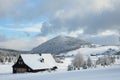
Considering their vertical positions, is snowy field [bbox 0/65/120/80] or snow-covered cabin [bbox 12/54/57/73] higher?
snow-covered cabin [bbox 12/54/57/73]

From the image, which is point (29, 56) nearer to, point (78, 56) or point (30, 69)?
point (30, 69)

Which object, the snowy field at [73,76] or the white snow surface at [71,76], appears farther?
the white snow surface at [71,76]

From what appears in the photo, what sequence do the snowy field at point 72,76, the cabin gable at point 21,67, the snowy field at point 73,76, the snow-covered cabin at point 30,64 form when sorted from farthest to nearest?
the cabin gable at point 21,67 → the snow-covered cabin at point 30,64 → the snowy field at point 72,76 → the snowy field at point 73,76

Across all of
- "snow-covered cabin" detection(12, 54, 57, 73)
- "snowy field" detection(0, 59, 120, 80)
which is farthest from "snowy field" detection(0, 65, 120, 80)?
"snow-covered cabin" detection(12, 54, 57, 73)

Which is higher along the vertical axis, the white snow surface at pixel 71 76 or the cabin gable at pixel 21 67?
the cabin gable at pixel 21 67

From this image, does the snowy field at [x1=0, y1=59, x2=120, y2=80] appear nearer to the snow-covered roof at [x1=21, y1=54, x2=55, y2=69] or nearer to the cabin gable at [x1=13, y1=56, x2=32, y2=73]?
the snow-covered roof at [x1=21, y1=54, x2=55, y2=69]

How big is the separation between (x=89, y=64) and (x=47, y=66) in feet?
123

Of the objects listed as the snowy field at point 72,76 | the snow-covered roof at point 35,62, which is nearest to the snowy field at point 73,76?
the snowy field at point 72,76

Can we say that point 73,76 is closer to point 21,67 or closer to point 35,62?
point 35,62

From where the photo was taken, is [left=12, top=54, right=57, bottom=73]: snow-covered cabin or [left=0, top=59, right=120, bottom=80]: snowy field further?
[left=12, top=54, right=57, bottom=73]: snow-covered cabin

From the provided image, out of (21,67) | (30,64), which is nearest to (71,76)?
(30,64)

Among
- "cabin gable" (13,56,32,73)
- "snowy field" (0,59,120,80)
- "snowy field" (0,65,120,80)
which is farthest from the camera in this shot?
"cabin gable" (13,56,32,73)

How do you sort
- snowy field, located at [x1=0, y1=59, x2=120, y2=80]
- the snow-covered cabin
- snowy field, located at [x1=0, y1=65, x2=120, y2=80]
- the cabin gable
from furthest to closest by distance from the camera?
the cabin gable
the snow-covered cabin
snowy field, located at [x1=0, y1=59, x2=120, y2=80]
snowy field, located at [x1=0, y1=65, x2=120, y2=80]

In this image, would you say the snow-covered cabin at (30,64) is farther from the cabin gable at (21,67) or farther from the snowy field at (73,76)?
the snowy field at (73,76)
